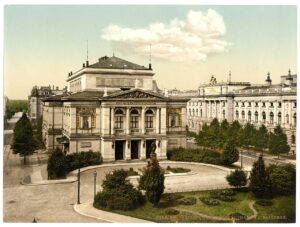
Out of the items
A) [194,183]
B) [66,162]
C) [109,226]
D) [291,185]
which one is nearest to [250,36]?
[291,185]

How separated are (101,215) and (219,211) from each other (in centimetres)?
898

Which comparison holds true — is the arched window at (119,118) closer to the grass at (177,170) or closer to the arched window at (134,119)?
the arched window at (134,119)

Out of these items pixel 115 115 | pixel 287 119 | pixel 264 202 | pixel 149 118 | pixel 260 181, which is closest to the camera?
pixel 264 202

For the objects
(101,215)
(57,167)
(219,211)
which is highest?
(57,167)

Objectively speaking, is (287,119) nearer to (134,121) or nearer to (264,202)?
(134,121)

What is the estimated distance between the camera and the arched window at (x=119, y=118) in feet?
170

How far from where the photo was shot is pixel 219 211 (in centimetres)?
2986

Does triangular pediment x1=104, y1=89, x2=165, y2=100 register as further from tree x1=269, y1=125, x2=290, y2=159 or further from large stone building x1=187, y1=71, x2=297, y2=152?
tree x1=269, y1=125, x2=290, y2=159

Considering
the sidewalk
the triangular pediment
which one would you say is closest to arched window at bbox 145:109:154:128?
the triangular pediment

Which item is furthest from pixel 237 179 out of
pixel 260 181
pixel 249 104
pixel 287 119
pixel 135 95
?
pixel 249 104

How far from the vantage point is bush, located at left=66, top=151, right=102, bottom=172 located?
4611cm

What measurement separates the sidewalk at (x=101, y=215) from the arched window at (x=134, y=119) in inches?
872

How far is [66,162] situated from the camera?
140 ft

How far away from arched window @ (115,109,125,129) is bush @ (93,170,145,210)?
19.2 m
